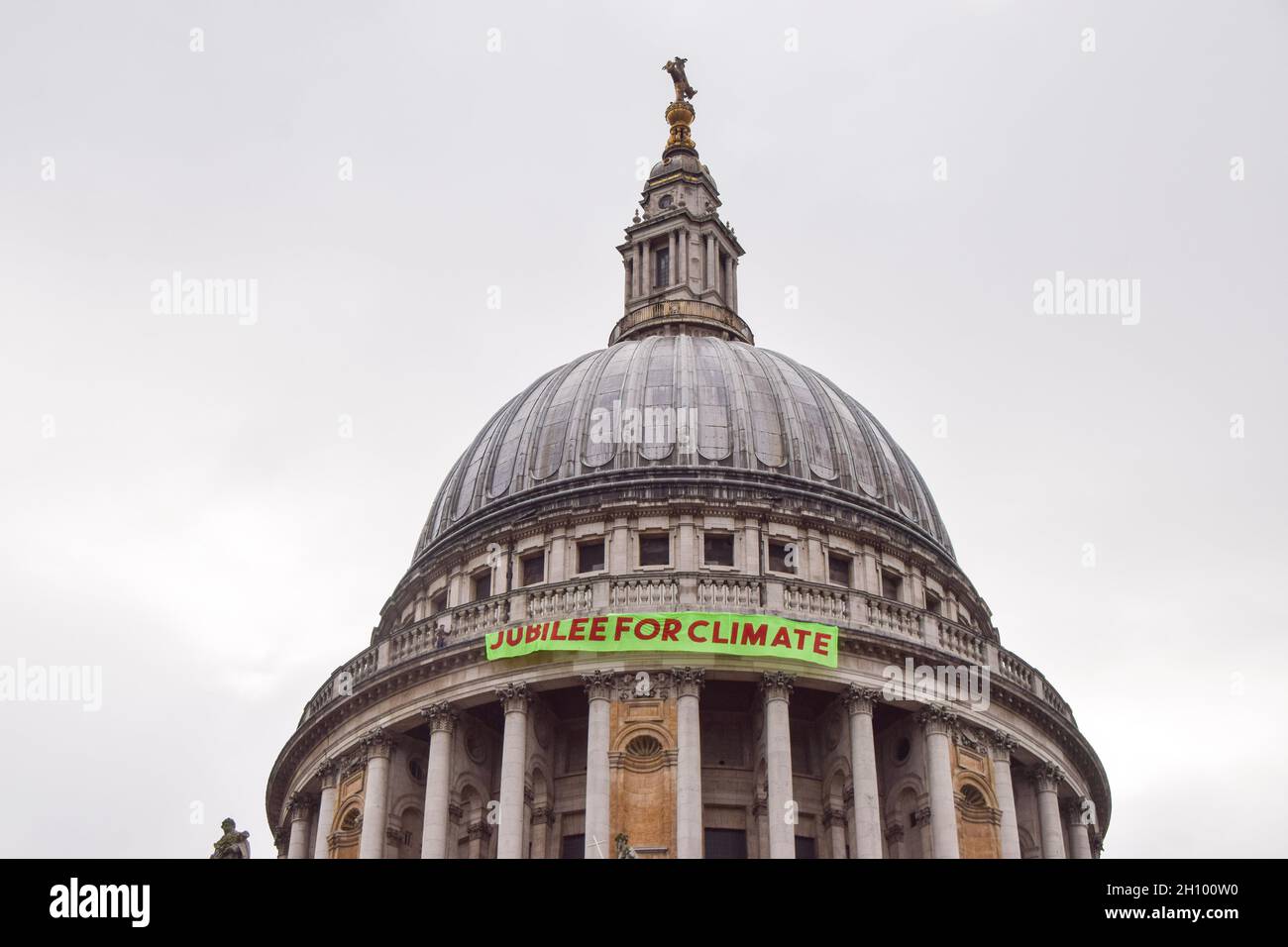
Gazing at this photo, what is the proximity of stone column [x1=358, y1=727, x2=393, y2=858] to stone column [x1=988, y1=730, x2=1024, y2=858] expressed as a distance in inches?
725

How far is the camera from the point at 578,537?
56.9m

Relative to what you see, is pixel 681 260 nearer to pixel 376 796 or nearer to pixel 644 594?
pixel 644 594

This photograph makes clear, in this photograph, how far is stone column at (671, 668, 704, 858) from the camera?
4659cm

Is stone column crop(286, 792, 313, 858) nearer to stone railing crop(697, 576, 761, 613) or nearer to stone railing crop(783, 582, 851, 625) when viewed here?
stone railing crop(697, 576, 761, 613)

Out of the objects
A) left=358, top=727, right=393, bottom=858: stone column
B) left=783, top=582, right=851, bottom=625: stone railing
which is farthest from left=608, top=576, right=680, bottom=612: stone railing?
left=358, top=727, right=393, bottom=858: stone column

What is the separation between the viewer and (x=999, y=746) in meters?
52.8

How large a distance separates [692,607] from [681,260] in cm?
2440

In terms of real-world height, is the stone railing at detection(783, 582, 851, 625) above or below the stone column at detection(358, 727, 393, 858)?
above

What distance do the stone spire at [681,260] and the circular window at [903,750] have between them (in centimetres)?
2243

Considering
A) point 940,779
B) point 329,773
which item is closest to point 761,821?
point 940,779

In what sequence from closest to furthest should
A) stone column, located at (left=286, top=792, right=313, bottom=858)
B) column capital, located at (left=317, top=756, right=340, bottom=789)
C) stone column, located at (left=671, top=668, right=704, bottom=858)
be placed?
stone column, located at (left=671, top=668, right=704, bottom=858) → column capital, located at (left=317, top=756, right=340, bottom=789) → stone column, located at (left=286, top=792, right=313, bottom=858)
